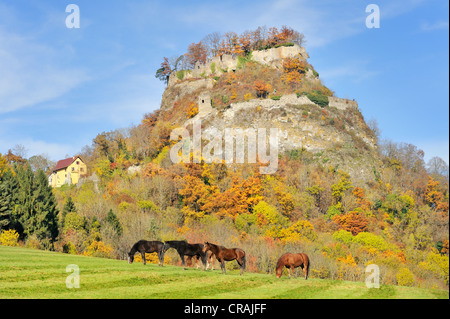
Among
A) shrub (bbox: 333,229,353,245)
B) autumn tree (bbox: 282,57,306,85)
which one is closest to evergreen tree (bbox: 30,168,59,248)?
shrub (bbox: 333,229,353,245)

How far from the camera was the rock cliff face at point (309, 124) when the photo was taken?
114438 mm

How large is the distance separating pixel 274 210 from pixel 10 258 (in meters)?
66.4

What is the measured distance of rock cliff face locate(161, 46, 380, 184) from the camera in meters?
114

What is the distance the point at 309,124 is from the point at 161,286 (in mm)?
104640

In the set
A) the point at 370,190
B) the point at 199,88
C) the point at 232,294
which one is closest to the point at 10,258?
the point at 232,294

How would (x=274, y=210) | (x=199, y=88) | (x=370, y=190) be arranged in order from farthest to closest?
(x=199, y=88)
(x=370, y=190)
(x=274, y=210)

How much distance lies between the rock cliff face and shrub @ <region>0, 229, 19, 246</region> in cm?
6218

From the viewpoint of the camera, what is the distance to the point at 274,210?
8831 cm

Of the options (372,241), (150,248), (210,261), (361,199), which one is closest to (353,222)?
(372,241)

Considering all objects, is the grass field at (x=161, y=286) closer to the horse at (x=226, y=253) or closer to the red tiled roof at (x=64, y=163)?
the horse at (x=226, y=253)

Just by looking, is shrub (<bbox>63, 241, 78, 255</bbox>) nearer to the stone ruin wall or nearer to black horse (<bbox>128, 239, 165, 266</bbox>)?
black horse (<bbox>128, 239, 165, 266</bbox>)

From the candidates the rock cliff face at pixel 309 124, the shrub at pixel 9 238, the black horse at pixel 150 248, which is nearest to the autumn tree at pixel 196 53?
the rock cliff face at pixel 309 124
